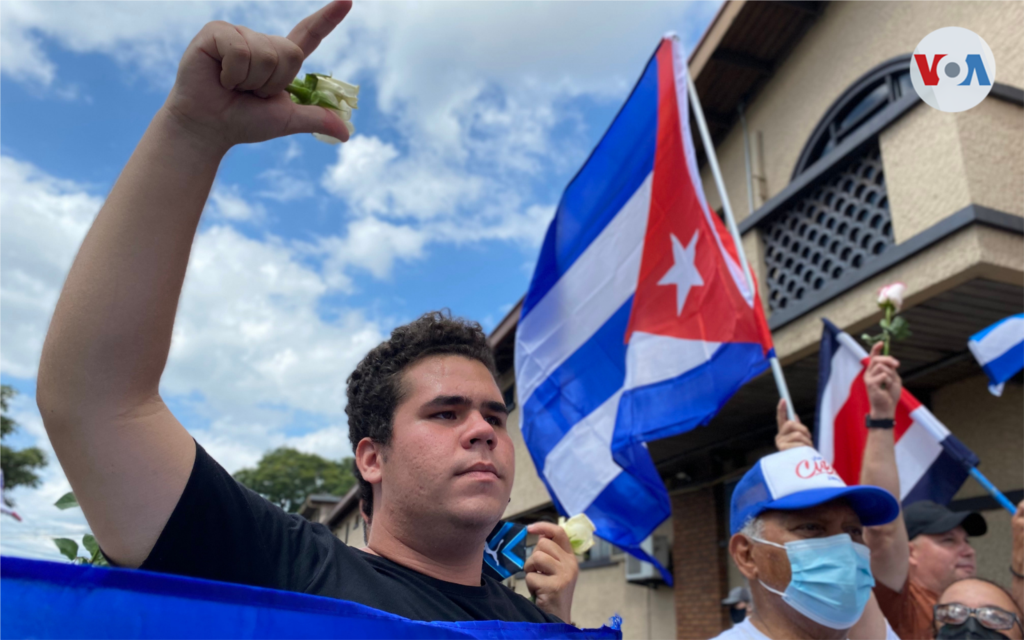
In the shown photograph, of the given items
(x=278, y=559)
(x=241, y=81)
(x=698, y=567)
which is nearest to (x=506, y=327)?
(x=698, y=567)

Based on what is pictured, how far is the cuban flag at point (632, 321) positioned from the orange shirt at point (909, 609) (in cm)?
Result: 120

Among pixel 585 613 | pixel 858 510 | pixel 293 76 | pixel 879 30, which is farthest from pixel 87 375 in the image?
pixel 585 613

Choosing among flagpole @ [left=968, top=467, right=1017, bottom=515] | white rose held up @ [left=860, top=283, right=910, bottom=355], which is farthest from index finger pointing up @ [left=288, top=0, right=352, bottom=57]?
white rose held up @ [left=860, top=283, right=910, bottom=355]

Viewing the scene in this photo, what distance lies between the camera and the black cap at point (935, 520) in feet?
12.4

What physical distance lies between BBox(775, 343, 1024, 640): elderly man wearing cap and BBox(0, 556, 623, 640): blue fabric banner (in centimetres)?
276

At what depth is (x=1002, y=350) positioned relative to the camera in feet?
14.3

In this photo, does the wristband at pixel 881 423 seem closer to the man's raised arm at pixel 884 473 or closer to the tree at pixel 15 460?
the man's raised arm at pixel 884 473

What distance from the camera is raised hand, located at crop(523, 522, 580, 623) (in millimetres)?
1899

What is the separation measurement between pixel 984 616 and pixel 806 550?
940 millimetres

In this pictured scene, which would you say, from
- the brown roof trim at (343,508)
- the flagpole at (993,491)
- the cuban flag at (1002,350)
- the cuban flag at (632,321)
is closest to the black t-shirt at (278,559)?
the cuban flag at (632,321)

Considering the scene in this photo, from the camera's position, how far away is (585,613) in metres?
11.9

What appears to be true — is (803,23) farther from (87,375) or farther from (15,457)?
(15,457)

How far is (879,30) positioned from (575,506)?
5.65 meters

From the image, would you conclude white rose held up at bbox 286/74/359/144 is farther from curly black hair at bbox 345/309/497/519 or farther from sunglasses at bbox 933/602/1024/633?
sunglasses at bbox 933/602/1024/633
